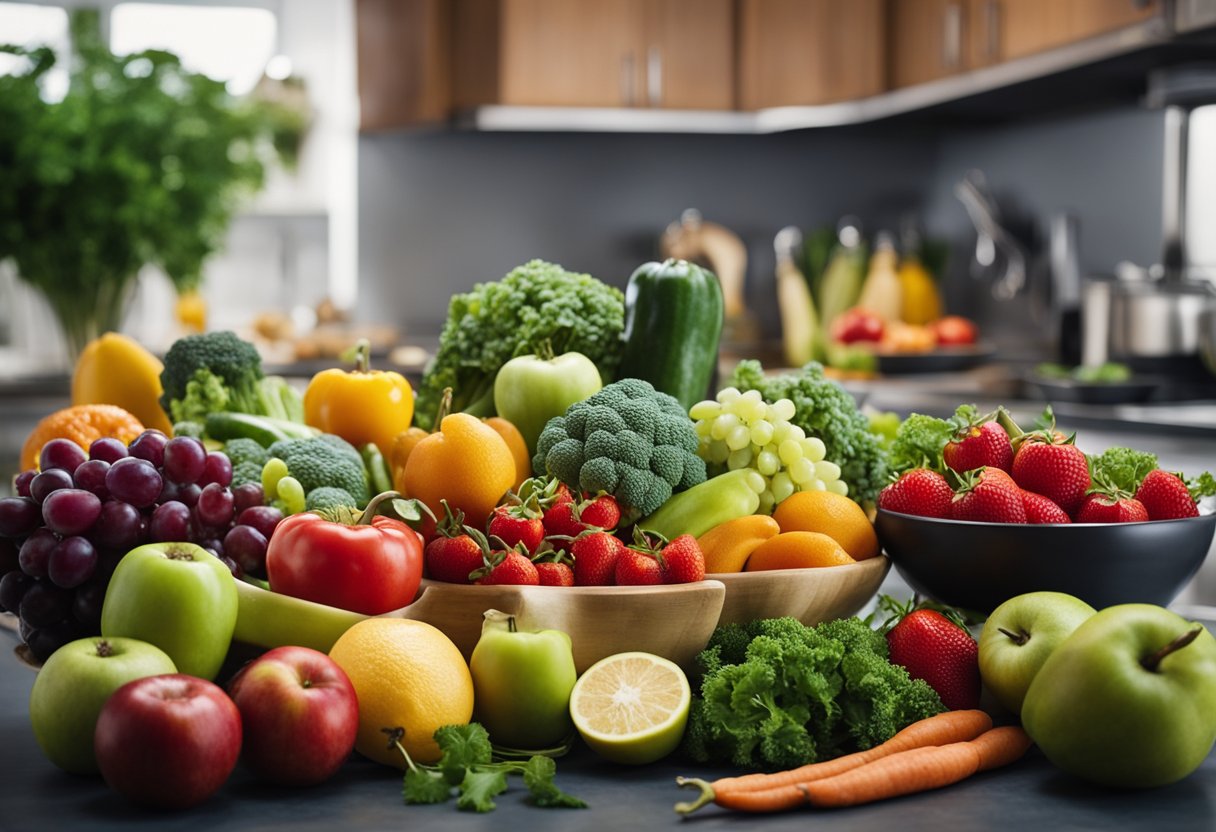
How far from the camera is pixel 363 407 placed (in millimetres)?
1513

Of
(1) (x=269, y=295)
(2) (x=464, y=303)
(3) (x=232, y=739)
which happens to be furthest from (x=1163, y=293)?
(1) (x=269, y=295)

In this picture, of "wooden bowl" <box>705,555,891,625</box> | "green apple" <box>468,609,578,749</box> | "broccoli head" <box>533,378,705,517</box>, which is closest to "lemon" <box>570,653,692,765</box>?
"green apple" <box>468,609,578,749</box>

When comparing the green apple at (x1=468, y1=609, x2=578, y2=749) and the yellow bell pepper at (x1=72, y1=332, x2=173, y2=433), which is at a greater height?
the yellow bell pepper at (x1=72, y1=332, x2=173, y2=433)

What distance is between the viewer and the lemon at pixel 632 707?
98 centimetres

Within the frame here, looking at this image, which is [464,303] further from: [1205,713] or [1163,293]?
[1163,293]

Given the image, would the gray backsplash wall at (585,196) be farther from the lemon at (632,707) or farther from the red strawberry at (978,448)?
the lemon at (632,707)

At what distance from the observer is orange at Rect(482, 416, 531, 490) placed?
1.38 metres

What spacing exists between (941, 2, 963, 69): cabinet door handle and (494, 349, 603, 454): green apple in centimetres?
290

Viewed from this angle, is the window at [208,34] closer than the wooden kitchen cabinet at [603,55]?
No

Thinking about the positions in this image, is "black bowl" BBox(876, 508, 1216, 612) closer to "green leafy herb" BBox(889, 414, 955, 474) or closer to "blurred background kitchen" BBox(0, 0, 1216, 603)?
"green leafy herb" BBox(889, 414, 955, 474)

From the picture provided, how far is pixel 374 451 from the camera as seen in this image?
1.47 meters

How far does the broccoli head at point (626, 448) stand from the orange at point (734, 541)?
7 centimetres

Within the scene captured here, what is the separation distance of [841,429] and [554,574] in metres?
→ 0.49

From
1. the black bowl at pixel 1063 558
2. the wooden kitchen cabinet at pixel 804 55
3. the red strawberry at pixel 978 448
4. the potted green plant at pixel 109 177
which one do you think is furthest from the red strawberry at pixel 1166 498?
the wooden kitchen cabinet at pixel 804 55
